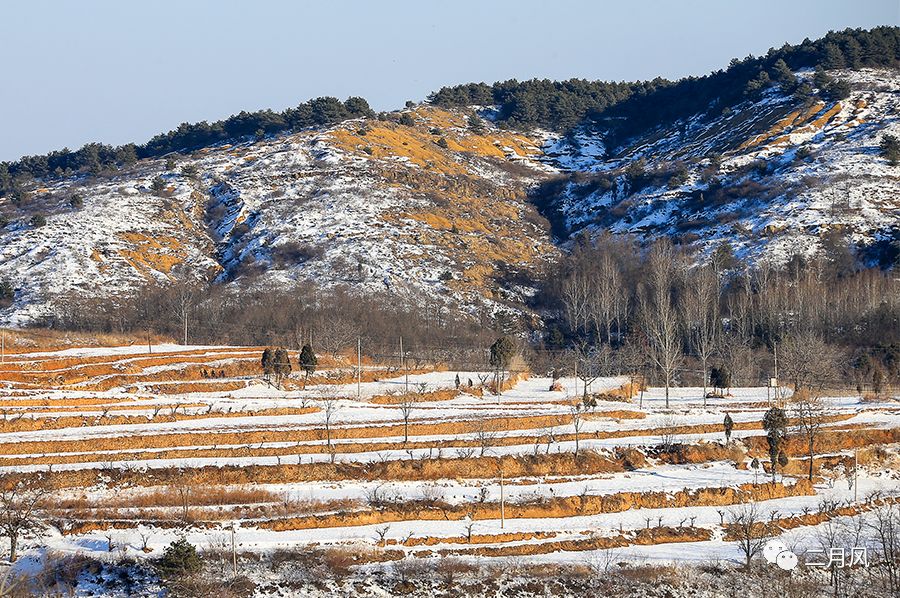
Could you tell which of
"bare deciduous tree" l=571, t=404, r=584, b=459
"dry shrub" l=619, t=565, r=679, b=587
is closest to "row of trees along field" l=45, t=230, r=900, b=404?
"bare deciduous tree" l=571, t=404, r=584, b=459

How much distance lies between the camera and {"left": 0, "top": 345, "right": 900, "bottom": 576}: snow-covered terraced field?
30156 millimetres

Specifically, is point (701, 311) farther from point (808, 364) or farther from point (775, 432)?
point (775, 432)

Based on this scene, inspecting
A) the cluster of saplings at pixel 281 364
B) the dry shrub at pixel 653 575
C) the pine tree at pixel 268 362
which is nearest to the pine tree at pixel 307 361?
the cluster of saplings at pixel 281 364

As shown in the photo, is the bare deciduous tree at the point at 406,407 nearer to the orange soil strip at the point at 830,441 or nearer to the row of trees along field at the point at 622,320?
Answer: the row of trees along field at the point at 622,320

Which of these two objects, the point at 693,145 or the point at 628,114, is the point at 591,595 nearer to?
the point at 693,145

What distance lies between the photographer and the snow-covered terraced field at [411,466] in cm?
3016

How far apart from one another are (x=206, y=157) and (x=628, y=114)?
287ft

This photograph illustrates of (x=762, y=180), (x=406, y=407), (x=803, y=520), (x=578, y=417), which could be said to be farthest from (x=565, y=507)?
(x=762, y=180)

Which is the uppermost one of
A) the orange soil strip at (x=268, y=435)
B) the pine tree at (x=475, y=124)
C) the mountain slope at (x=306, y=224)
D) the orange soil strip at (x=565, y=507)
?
the pine tree at (x=475, y=124)

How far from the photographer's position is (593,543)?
30.1 metres

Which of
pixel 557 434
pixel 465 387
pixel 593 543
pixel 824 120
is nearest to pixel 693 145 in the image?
pixel 824 120

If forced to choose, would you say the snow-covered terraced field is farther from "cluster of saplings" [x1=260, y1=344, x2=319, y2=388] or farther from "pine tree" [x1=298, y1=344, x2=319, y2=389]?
"pine tree" [x1=298, y1=344, x2=319, y2=389]

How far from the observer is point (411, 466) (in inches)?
1430

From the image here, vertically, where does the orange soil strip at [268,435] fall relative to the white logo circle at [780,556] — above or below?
above
